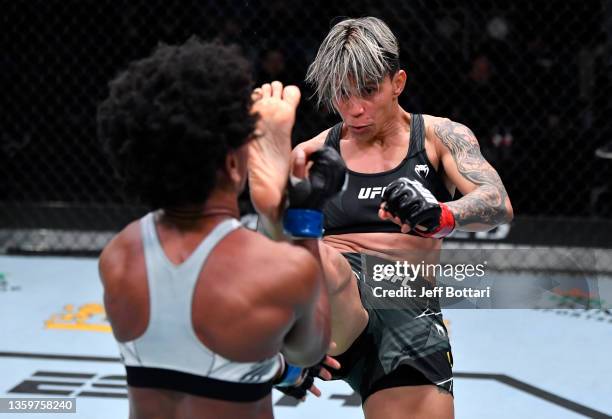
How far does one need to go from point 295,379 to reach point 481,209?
0.64 m

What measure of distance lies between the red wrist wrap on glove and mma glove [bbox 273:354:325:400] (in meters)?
0.35

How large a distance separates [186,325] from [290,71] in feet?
11.6

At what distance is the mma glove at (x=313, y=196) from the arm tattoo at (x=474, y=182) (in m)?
0.56

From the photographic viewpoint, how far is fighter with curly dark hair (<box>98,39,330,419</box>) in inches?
51.0

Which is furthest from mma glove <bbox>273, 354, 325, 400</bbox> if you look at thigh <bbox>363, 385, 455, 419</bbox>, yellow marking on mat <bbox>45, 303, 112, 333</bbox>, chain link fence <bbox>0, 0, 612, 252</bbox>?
chain link fence <bbox>0, 0, 612, 252</bbox>

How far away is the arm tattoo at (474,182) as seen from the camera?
79.4 inches

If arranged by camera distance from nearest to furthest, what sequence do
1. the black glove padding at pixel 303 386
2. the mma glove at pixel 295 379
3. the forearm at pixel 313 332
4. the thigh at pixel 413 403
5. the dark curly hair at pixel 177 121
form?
the dark curly hair at pixel 177 121, the forearm at pixel 313 332, the mma glove at pixel 295 379, the black glove padding at pixel 303 386, the thigh at pixel 413 403

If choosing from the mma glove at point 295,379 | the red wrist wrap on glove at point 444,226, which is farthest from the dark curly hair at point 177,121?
the red wrist wrap on glove at point 444,226

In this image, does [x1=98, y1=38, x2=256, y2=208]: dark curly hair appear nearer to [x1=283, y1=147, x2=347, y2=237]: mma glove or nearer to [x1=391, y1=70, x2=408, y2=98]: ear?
[x1=283, y1=147, x2=347, y2=237]: mma glove

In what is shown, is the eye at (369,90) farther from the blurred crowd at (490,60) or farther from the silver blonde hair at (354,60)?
the blurred crowd at (490,60)

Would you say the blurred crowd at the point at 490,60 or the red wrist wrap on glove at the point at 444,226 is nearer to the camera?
the red wrist wrap on glove at the point at 444,226

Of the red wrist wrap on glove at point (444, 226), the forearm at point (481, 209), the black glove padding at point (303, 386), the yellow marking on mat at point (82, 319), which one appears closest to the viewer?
the black glove padding at point (303, 386)

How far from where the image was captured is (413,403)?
2.10 meters

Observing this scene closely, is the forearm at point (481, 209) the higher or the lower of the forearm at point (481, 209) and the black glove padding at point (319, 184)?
the lower
